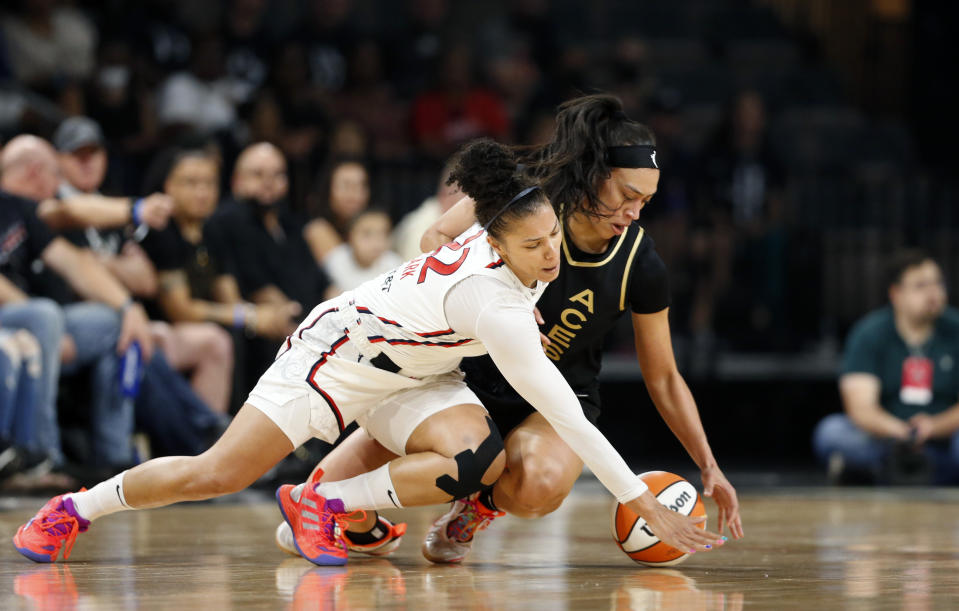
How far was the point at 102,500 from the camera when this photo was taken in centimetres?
303

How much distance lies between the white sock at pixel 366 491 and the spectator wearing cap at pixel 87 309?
6.92ft

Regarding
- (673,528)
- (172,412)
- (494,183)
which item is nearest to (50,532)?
(494,183)

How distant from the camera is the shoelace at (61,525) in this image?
302cm

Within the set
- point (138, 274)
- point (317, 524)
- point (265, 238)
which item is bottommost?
point (317, 524)

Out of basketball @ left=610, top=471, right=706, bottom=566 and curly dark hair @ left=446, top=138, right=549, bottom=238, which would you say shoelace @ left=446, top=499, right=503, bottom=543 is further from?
curly dark hair @ left=446, top=138, right=549, bottom=238

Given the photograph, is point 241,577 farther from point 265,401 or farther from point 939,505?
point 939,505

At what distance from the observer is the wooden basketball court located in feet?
8.08

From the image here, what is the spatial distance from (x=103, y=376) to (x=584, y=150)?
2.67 m

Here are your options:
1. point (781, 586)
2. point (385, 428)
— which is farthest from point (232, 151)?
point (781, 586)

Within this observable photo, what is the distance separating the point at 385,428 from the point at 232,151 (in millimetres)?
4149

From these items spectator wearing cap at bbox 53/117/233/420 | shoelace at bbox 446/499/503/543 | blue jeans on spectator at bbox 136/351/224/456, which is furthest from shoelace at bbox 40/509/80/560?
spectator wearing cap at bbox 53/117/233/420

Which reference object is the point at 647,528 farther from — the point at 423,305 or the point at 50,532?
the point at 50,532

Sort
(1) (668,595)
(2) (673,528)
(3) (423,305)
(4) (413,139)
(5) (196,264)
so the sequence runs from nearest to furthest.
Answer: (1) (668,595) → (2) (673,528) → (3) (423,305) → (5) (196,264) → (4) (413,139)

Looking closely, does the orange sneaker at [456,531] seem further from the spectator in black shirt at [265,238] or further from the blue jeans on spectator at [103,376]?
the spectator in black shirt at [265,238]
